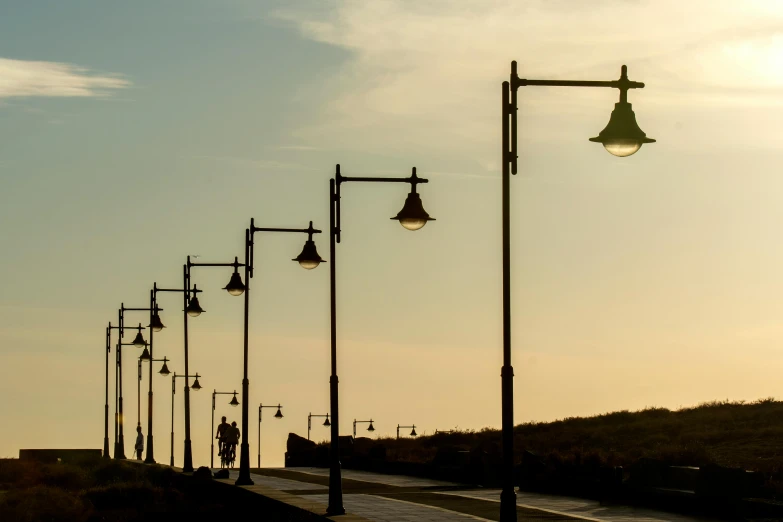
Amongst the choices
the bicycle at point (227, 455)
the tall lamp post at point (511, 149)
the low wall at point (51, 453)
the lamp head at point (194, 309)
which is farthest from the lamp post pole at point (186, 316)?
the low wall at point (51, 453)

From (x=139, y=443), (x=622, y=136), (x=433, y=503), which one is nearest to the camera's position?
(x=622, y=136)

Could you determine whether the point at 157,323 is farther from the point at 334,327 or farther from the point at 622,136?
the point at 622,136

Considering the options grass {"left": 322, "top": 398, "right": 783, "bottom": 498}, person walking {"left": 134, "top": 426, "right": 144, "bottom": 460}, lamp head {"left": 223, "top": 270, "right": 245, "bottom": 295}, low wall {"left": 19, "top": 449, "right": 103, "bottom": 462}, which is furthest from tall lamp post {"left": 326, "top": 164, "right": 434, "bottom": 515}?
low wall {"left": 19, "top": 449, "right": 103, "bottom": 462}

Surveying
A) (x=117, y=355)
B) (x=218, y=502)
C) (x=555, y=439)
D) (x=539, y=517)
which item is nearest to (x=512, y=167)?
(x=539, y=517)

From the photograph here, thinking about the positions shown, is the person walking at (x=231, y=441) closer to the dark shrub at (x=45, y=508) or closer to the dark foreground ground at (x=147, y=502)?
the dark foreground ground at (x=147, y=502)

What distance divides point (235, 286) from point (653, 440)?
28286 millimetres

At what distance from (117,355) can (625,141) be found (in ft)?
180

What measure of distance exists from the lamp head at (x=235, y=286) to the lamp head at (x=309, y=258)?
720 centimetres

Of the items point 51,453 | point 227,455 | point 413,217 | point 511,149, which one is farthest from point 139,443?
point 511,149

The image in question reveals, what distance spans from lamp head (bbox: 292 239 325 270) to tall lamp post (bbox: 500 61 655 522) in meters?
12.0

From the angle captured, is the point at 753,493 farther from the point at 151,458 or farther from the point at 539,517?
the point at 151,458

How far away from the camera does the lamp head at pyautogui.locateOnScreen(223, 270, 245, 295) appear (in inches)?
1385

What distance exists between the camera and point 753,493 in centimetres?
2367

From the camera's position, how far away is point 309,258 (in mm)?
28109
